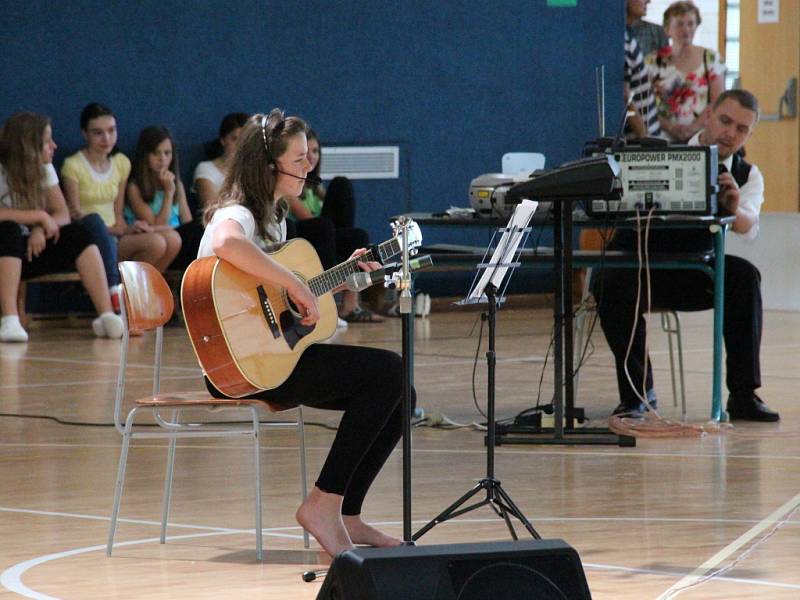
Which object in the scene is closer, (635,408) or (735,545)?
(735,545)

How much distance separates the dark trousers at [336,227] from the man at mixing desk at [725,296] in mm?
3719

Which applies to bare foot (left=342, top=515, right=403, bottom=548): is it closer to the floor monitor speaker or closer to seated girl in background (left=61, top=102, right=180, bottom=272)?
the floor monitor speaker

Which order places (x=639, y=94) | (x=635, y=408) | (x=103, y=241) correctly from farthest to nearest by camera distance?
(x=639, y=94), (x=103, y=241), (x=635, y=408)

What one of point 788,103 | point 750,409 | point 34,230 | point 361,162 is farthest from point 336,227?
point 750,409

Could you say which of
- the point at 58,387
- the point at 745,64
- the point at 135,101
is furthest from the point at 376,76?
the point at 58,387

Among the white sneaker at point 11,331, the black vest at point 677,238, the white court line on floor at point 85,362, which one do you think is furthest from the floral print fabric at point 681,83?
the white sneaker at point 11,331

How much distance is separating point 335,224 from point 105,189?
1.50m

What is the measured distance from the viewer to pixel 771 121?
1158 cm

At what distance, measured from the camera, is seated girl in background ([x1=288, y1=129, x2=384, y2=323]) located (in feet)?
32.4

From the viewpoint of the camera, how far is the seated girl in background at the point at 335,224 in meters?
9.89

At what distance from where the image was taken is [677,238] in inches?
247

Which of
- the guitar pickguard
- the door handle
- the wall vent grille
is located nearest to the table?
the guitar pickguard

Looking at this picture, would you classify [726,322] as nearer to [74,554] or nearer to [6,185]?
[74,554]

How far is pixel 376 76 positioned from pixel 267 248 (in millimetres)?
7315
